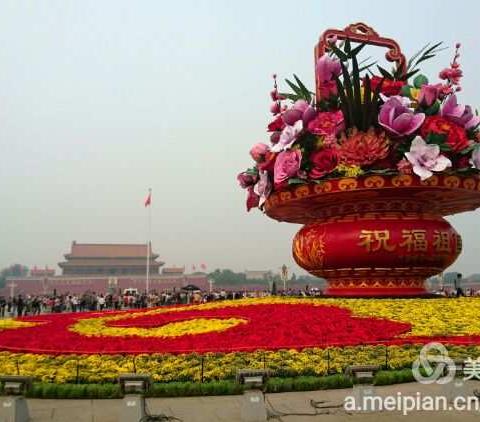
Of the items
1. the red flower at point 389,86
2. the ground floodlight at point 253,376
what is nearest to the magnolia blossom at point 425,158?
the red flower at point 389,86

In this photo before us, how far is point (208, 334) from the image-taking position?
1055 cm

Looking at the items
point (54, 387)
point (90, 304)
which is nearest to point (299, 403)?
point (54, 387)

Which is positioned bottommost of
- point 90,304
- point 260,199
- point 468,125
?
point 90,304

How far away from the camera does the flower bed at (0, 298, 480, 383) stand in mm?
7969

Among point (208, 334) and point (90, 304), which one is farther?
point (90, 304)

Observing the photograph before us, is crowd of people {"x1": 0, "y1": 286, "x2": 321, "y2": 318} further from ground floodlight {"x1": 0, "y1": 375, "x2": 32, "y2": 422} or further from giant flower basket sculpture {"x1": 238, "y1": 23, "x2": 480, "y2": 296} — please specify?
ground floodlight {"x1": 0, "y1": 375, "x2": 32, "y2": 422}

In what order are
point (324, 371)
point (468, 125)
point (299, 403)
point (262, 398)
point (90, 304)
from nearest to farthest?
point (262, 398), point (299, 403), point (324, 371), point (468, 125), point (90, 304)

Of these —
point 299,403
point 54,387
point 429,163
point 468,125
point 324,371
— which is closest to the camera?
point 299,403

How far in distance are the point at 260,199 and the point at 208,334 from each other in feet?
24.7

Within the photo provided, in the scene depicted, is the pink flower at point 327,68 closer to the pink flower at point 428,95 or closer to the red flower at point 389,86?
the red flower at point 389,86

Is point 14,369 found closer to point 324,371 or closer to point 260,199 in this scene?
point 324,371

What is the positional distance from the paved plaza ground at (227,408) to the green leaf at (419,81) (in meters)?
11.4

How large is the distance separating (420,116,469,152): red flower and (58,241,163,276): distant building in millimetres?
82638

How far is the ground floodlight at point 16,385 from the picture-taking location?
20.3 ft
